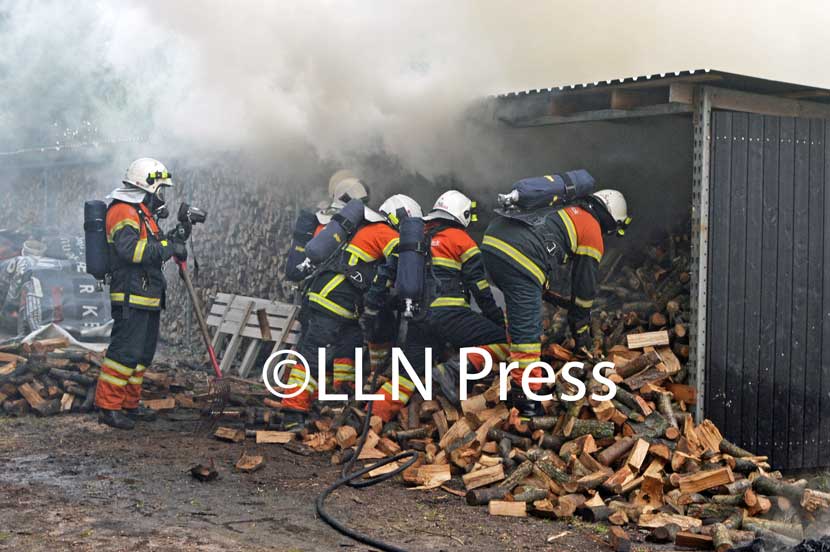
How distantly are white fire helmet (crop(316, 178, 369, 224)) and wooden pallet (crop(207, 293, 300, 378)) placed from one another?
53.6 inches

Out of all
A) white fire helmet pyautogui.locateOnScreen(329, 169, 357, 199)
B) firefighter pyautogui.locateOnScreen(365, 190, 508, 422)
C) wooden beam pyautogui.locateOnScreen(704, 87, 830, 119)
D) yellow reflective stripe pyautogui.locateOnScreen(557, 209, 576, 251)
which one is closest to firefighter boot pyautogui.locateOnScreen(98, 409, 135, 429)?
firefighter pyautogui.locateOnScreen(365, 190, 508, 422)

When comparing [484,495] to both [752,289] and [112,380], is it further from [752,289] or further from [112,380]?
[112,380]

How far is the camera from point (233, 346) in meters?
10.5

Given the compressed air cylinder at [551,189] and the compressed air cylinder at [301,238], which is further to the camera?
the compressed air cylinder at [301,238]

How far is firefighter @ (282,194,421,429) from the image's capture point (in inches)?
314

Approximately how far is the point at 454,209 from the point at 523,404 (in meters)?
1.77

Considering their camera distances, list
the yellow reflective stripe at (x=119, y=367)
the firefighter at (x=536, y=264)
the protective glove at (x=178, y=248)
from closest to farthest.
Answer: the firefighter at (x=536, y=264), the yellow reflective stripe at (x=119, y=367), the protective glove at (x=178, y=248)

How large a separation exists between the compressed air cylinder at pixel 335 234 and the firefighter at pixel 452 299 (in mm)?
533

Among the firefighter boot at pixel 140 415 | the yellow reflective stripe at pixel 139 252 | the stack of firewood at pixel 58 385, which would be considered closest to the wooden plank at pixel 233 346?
the stack of firewood at pixel 58 385

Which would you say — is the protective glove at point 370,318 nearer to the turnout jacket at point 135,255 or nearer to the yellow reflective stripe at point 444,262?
the yellow reflective stripe at point 444,262

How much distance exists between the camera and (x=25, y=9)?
1670cm

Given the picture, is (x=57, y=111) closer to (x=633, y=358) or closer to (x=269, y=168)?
(x=269, y=168)

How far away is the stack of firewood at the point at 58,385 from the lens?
8.45 meters
